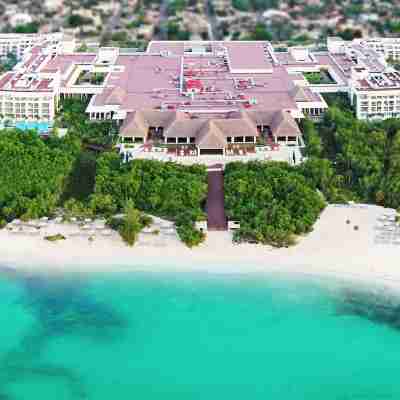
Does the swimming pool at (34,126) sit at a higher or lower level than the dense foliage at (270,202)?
higher

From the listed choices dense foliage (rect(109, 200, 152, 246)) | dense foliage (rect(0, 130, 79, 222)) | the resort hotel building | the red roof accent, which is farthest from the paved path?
the red roof accent

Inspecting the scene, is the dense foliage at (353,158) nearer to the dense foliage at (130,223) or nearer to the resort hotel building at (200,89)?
the resort hotel building at (200,89)

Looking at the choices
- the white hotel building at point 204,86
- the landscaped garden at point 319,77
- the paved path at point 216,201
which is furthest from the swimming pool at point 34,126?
the landscaped garden at point 319,77

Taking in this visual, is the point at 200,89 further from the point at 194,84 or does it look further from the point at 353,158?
the point at 353,158

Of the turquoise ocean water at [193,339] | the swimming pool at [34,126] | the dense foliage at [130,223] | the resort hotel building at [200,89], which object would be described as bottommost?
the turquoise ocean water at [193,339]

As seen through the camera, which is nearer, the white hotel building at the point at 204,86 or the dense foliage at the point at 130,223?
the dense foliage at the point at 130,223

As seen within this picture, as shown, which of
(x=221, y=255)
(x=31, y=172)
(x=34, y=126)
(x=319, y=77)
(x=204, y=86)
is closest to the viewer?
(x=221, y=255)

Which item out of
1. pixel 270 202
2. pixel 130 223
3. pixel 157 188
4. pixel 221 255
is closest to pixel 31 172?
pixel 157 188

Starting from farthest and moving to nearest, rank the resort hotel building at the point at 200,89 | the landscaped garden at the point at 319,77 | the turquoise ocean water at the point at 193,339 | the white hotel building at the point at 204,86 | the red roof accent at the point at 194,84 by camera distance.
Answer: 1. the landscaped garden at the point at 319,77
2. the red roof accent at the point at 194,84
3. the white hotel building at the point at 204,86
4. the resort hotel building at the point at 200,89
5. the turquoise ocean water at the point at 193,339
